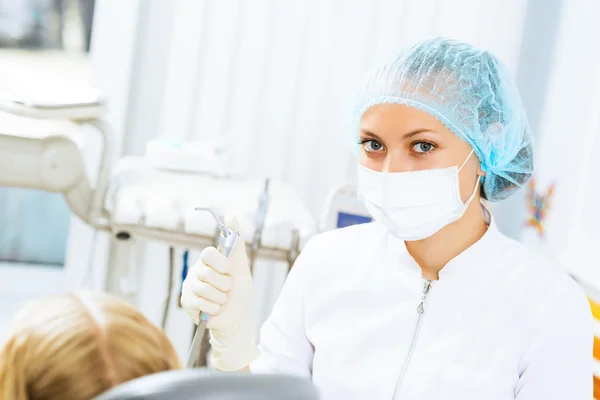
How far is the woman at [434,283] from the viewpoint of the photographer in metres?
1.26

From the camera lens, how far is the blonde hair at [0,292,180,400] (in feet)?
1.92

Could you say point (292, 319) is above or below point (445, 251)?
below

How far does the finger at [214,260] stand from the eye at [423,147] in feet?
1.38

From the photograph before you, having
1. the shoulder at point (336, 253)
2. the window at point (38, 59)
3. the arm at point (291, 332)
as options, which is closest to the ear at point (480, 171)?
the shoulder at point (336, 253)

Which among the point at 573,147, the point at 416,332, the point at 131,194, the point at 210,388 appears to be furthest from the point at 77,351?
the point at 573,147

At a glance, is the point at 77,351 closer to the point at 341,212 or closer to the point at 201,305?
the point at 201,305

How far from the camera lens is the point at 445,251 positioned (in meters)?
1.38

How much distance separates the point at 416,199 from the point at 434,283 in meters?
0.15

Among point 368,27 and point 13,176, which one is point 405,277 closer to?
point 13,176

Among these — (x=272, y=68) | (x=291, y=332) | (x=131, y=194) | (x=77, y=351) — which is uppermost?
(x=272, y=68)

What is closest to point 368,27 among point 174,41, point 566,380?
point 174,41

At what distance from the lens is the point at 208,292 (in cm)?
114

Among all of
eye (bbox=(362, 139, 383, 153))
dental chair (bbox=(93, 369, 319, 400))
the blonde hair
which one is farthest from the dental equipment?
dental chair (bbox=(93, 369, 319, 400))

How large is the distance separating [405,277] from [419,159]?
8.5 inches
